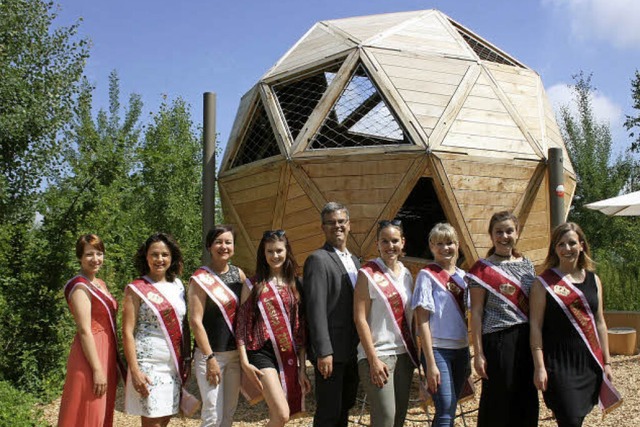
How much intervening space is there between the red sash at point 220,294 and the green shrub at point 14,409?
268 cm

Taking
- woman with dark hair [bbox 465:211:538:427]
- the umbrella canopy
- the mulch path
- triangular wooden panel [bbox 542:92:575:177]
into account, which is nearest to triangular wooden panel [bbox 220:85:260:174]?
the mulch path

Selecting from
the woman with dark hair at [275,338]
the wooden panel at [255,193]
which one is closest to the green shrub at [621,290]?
the wooden panel at [255,193]

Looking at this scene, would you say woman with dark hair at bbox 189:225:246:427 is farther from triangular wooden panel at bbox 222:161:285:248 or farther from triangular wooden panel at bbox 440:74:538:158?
triangular wooden panel at bbox 440:74:538:158

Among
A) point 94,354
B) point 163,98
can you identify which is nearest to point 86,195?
point 94,354

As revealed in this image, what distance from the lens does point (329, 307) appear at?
3.99 meters

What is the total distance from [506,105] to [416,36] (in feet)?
5.78

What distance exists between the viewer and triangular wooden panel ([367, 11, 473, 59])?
7.96 m

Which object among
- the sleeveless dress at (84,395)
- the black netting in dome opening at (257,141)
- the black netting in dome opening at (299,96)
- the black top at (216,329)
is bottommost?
the sleeveless dress at (84,395)

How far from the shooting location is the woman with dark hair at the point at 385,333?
3.76 m

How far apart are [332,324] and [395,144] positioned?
139 inches

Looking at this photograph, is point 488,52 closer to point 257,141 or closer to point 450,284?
point 257,141

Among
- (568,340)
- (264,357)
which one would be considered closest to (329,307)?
(264,357)

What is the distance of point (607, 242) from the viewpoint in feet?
74.8

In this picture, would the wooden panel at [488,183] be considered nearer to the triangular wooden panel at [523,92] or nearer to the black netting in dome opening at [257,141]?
the triangular wooden panel at [523,92]
